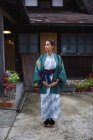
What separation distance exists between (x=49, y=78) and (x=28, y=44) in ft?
29.4

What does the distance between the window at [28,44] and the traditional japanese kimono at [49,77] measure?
8.80m

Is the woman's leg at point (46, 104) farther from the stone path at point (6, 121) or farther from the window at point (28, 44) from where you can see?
the window at point (28, 44)

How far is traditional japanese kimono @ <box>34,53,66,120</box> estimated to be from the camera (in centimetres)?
701

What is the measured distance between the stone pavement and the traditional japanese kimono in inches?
15.2

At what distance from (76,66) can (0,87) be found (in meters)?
6.91

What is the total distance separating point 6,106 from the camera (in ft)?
28.0

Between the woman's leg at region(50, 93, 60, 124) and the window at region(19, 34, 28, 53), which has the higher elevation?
the window at region(19, 34, 28, 53)

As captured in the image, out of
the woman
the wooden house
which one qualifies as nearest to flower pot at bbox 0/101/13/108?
the woman

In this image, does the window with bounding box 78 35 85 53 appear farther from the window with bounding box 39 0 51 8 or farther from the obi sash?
the obi sash

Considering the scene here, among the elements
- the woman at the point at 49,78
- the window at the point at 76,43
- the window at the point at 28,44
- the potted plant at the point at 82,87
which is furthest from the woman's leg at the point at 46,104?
the window at the point at 76,43

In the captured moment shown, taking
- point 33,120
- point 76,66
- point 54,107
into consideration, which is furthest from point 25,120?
point 76,66

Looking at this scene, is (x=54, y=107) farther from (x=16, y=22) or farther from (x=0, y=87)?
(x=16, y=22)

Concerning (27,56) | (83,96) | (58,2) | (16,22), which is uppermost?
(58,2)

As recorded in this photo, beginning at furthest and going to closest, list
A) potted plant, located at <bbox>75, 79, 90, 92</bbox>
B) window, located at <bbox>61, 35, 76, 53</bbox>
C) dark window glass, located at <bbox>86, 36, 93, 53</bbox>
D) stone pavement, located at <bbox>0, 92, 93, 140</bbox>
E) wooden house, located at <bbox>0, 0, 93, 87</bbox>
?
dark window glass, located at <bbox>86, 36, 93, 53</bbox> < window, located at <bbox>61, 35, 76, 53</bbox> < wooden house, located at <bbox>0, 0, 93, 87</bbox> < potted plant, located at <bbox>75, 79, 90, 92</bbox> < stone pavement, located at <bbox>0, 92, 93, 140</bbox>
